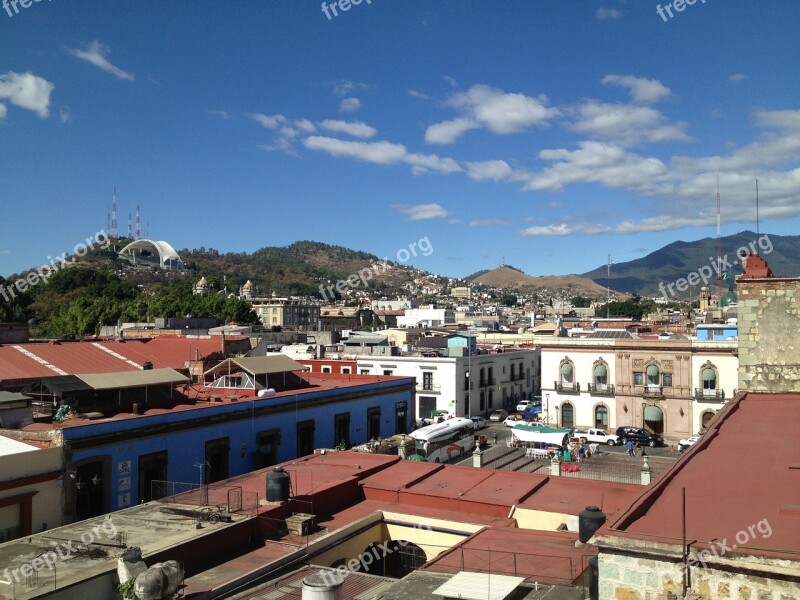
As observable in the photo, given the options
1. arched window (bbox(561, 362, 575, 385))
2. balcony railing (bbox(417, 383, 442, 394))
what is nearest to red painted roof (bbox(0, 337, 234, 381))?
balcony railing (bbox(417, 383, 442, 394))

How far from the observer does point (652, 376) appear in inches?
1783

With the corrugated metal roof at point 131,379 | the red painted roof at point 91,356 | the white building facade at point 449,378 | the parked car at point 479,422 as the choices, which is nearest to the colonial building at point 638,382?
the parked car at point 479,422

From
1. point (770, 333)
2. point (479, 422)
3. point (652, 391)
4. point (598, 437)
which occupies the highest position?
point (770, 333)

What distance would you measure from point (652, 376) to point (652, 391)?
3.55 ft

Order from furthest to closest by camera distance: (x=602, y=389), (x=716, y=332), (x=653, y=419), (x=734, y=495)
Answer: (x=716, y=332)
(x=602, y=389)
(x=653, y=419)
(x=734, y=495)

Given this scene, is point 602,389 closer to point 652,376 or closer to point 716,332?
point 652,376

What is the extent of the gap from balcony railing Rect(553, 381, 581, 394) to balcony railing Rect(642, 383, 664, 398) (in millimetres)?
4759

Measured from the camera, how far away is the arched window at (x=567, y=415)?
48031 mm

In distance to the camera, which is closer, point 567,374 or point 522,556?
point 522,556

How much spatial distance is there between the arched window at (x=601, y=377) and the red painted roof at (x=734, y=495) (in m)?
36.6

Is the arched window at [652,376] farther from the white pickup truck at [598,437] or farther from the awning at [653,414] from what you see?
the white pickup truck at [598,437]

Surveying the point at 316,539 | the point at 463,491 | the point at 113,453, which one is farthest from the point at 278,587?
the point at 113,453

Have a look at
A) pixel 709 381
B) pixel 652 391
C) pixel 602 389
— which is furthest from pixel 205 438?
pixel 709 381

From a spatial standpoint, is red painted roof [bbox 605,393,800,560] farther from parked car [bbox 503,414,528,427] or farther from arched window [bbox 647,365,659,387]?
parked car [bbox 503,414,528,427]
